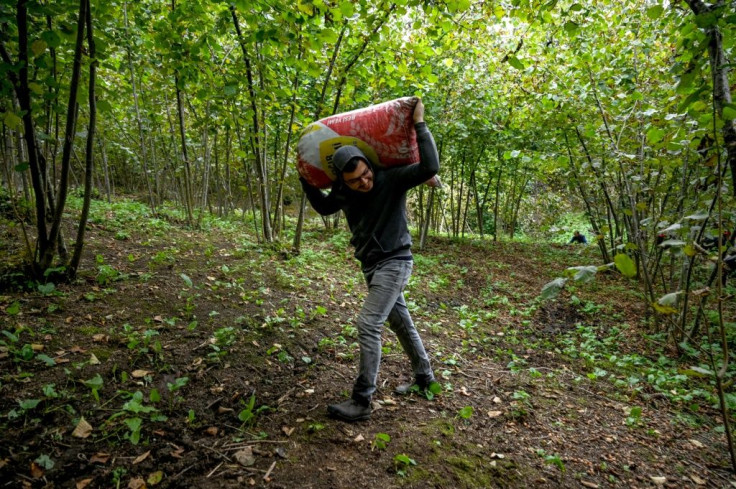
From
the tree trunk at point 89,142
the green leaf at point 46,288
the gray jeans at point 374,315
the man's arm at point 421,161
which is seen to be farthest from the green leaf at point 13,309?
the man's arm at point 421,161

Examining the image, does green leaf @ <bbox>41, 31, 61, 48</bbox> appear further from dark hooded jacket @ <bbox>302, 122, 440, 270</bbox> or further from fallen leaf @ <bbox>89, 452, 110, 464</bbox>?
fallen leaf @ <bbox>89, 452, 110, 464</bbox>

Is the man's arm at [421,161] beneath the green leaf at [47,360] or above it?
above

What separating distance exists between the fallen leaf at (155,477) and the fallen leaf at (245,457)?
40 centimetres

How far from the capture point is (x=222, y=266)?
5.30 m

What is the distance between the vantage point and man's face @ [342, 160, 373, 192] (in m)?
2.48

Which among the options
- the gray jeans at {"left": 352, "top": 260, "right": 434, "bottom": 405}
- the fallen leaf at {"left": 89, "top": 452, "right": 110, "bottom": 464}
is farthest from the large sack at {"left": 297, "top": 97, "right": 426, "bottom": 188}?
the fallen leaf at {"left": 89, "top": 452, "right": 110, "bottom": 464}

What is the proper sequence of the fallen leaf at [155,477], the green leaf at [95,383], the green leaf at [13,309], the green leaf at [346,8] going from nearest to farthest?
1. the fallen leaf at [155,477]
2. the green leaf at [95,383]
3. the green leaf at [346,8]
4. the green leaf at [13,309]

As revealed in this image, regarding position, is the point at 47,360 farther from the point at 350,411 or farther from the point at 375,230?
the point at 375,230

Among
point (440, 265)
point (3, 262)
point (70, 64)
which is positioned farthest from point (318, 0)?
point (440, 265)

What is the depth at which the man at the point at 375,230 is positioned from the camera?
2.55m

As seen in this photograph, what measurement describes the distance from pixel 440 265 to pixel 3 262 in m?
8.49

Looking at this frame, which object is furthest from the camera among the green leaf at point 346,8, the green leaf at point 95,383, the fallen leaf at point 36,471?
the green leaf at point 346,8

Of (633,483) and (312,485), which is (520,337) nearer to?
(633,483)

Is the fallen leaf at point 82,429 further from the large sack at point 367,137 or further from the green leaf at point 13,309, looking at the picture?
the large sack at point 367,137
